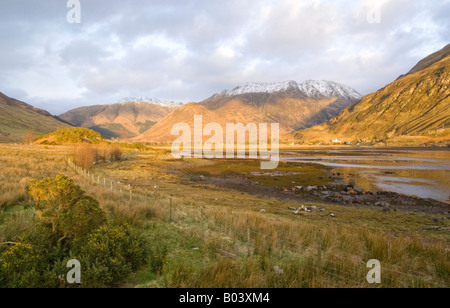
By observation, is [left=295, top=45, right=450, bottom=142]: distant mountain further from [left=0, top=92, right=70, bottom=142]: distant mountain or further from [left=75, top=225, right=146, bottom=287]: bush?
[left=0, top=92, right=70, bottom=142]: distant mountain

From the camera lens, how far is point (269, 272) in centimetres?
547

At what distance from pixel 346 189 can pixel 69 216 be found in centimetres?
2772

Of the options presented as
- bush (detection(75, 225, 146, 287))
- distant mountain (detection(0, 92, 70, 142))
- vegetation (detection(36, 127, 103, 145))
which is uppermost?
distant mountain (detection(0, 92, 70, 142))

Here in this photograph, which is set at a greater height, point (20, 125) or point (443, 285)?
point (20, 125)

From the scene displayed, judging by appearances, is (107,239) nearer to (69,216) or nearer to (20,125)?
(69,216)

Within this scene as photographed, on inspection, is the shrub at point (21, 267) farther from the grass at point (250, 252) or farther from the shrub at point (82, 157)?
the shrub at point (82, 157)

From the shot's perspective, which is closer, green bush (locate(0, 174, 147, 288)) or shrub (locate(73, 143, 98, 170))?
green bush (locate(0, 174, 147, 288))

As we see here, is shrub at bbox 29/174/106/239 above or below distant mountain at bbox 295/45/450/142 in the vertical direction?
below

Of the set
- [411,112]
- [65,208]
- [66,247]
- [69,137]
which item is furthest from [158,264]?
[411,112]

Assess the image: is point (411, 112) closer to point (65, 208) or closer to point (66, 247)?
point (65, 208)

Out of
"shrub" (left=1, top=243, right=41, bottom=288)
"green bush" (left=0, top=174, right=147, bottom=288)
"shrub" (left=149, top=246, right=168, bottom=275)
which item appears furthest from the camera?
"shrub" (left=149, top=246, right=168, bottom=275)

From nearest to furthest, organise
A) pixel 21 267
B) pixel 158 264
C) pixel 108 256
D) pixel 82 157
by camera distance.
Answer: pixel 21 267, pixel 108 256, pixel 158 264, pixel 82 157

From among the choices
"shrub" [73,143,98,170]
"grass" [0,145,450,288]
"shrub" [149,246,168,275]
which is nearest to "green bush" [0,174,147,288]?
"shrub" [149,246,168,275]
